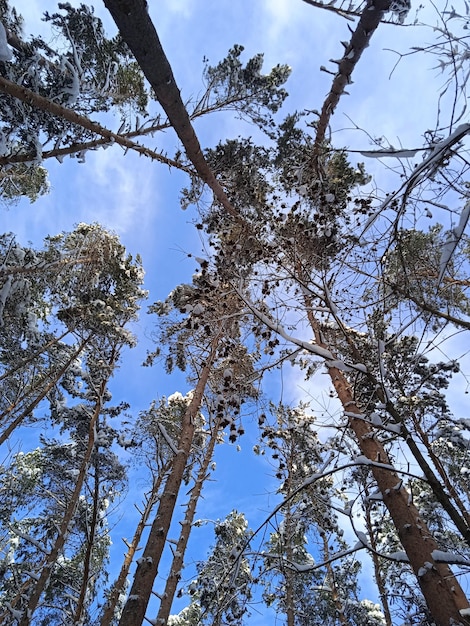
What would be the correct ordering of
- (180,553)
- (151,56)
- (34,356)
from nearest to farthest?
(151,56)
(180,553)
(34,356)

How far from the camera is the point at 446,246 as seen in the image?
5.64 ft

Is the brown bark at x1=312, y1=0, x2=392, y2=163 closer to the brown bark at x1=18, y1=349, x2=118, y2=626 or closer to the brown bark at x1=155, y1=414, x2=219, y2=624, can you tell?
the brown bark at x1=155, y1=414, x2=219, y2=624

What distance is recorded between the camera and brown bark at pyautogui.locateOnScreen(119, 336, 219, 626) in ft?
15.7

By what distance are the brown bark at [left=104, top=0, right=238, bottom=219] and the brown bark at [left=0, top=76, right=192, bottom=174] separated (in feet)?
6.41

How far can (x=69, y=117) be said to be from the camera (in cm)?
636

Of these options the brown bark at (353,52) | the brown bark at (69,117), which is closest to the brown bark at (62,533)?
the brown bark at (69,117)

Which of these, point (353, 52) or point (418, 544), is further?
point (353, 52)

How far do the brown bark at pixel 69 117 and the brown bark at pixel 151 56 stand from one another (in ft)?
6.41

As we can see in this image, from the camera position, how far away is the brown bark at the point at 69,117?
19.4 ft

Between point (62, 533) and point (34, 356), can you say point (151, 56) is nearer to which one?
point (34, 356)

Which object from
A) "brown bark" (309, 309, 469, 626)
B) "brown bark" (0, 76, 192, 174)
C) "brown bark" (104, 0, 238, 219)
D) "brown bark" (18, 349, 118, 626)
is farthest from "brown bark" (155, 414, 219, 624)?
"brown bark" (0, 76, 192, 174)

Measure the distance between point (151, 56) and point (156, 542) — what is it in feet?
20.9

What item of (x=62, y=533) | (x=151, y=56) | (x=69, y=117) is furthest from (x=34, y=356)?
(x=151, y=56)

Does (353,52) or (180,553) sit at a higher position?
(353,52)
